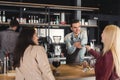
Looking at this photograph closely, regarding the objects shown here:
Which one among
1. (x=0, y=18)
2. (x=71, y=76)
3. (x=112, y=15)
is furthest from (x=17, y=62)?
(x=112, y=15)

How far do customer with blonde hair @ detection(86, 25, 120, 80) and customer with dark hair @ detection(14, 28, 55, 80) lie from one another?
58 cm

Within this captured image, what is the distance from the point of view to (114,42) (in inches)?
115

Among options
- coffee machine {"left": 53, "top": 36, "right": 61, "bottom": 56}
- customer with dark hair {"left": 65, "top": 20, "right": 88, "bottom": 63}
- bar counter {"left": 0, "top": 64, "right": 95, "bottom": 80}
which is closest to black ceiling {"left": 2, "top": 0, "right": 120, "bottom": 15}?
coffee machine {"left": 53, "top": 36, "right": 61, "bottom": 56}

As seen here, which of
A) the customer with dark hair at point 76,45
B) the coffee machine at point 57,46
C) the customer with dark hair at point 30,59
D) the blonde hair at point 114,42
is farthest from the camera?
the coffee machine at point 57,46

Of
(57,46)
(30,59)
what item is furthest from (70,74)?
(57,46)

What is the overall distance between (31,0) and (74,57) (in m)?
3.73

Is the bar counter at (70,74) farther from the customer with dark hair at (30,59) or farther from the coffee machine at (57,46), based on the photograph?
the coffee machine at (57,46)

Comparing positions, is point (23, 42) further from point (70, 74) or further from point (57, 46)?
point (57, 46)

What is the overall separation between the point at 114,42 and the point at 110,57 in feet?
0.53

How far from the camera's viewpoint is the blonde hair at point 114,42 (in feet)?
9.52

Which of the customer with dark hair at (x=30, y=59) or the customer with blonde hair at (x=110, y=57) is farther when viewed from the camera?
the customer with dark hair at (x=30, y=59)

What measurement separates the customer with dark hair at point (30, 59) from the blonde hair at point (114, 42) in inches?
27.9

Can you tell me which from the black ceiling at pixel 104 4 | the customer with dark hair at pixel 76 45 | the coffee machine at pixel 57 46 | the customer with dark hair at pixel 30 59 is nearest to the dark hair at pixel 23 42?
the customer with dark hair at pixel 30 59

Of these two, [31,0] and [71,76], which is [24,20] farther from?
[71,76]
